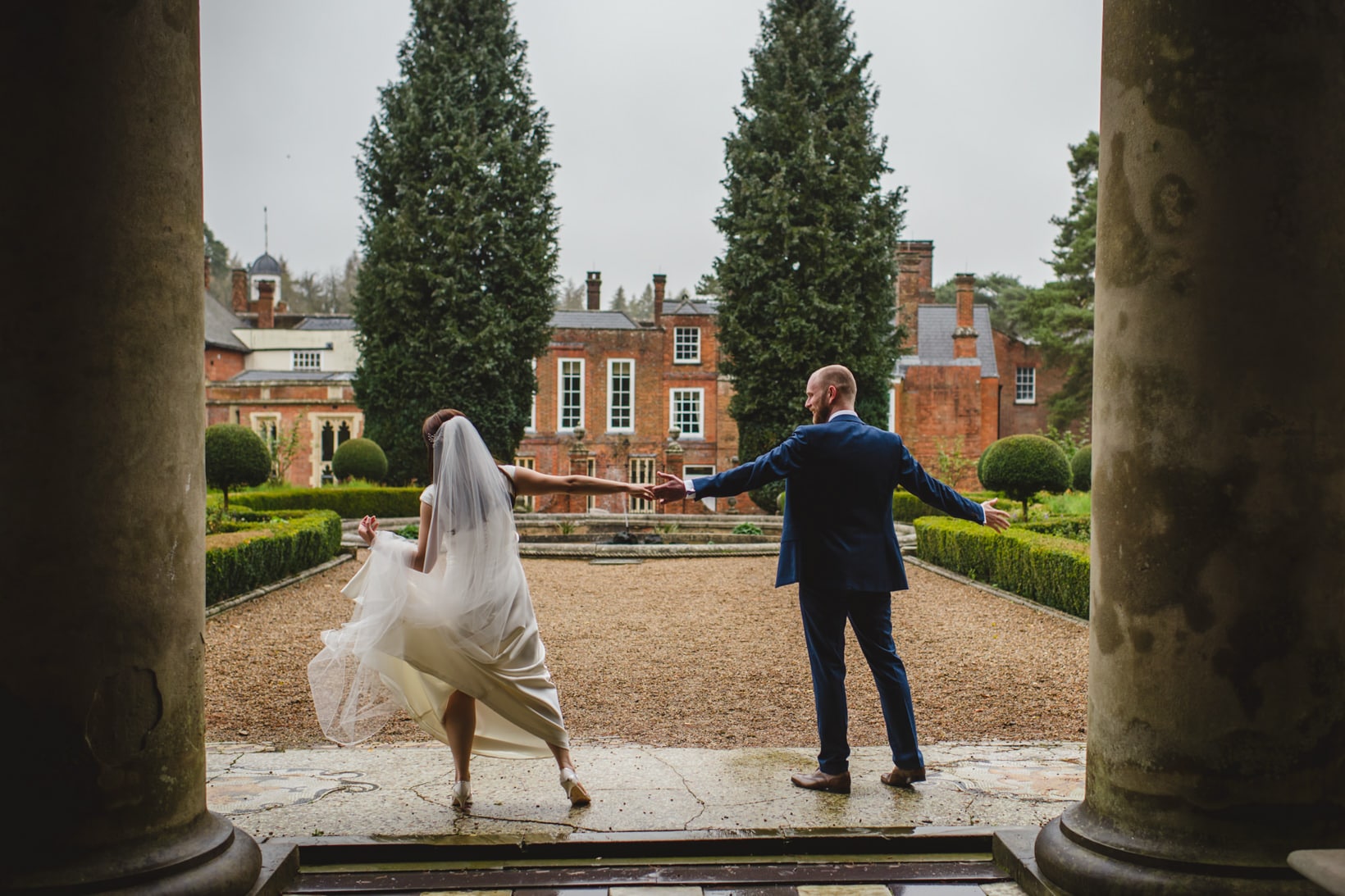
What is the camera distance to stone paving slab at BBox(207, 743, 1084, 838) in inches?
138

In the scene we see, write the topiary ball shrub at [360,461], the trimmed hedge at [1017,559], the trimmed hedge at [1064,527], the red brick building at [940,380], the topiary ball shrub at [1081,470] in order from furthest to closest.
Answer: the red brick building at [940,380]
the topiary ball shrub at [360,461]
the topiary ball shrub at [1081,470]
the trimmed hedge at [1064,527]
the trimmed hedge at [1017,559]

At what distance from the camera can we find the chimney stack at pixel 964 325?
28.3 m

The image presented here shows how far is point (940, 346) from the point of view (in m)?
29.3

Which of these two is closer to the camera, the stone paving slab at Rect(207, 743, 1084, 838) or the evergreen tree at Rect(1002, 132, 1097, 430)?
the stone paving slab at Rect(207, 743, 1084, 838)

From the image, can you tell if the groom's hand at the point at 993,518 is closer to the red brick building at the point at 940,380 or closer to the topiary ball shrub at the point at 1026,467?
the topiary ball shrub at the point at 1026,467

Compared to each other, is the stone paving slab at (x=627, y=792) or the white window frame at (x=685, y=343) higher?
the white window frame at (x=685, y=343)

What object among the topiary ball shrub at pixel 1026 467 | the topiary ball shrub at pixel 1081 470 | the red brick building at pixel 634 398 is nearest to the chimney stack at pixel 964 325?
the red brick building at pixel 634 398

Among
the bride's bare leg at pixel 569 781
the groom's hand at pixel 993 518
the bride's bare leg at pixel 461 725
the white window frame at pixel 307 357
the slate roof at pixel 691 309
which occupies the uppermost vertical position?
the slate roof at pixel 691 309

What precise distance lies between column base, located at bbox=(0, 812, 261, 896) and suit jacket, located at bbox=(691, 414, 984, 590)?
6.69ft

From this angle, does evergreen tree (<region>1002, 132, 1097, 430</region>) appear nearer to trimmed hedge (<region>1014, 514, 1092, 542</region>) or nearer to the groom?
trimmed hedge (<region>1014, 514, 1092, 542</region>)

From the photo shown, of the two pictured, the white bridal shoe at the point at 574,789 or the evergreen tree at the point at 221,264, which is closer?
the white bridal shoe at the point at 574,789

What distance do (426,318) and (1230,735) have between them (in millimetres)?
22667

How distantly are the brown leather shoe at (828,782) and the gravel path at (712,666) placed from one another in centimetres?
111

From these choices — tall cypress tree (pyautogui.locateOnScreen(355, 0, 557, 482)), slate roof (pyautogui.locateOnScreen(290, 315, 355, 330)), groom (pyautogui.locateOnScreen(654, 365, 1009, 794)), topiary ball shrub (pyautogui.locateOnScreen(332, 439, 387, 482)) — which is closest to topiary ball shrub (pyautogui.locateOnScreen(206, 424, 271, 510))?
topiary ball shrub (pyautogui.locateOnScreen(332, 439, 387, 482))
